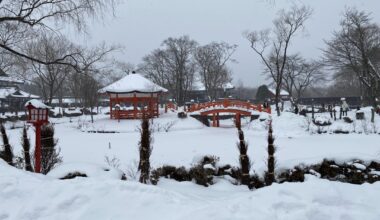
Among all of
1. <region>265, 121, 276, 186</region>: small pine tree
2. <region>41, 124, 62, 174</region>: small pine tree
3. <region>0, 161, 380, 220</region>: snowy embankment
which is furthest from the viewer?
<region>41, 124, 62, 174</region>: small pine tree

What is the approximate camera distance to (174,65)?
49.1 metres

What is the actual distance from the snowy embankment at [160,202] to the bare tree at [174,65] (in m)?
42.0

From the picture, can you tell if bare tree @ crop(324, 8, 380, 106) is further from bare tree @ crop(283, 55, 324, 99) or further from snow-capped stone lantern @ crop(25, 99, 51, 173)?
snow-capped stone lantern @ crop(25, 99, 51, 173)

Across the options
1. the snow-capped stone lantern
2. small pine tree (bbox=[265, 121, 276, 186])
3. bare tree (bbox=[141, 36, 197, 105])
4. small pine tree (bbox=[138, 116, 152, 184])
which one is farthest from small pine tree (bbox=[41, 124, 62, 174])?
bare tree (bbox=[141, 36, 197, 105])

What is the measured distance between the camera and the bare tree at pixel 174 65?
47.3m

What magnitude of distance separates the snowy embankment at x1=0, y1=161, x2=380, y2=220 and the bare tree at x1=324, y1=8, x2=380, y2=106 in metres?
26.8

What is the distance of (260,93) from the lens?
197 feet

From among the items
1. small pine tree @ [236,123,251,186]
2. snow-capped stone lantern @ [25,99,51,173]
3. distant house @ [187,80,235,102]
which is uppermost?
distant house @ [187,80,235,102]

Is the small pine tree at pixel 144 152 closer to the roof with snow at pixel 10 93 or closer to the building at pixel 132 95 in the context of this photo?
the building at pixel 132 95

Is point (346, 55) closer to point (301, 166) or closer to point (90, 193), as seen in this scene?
point (301, 166)

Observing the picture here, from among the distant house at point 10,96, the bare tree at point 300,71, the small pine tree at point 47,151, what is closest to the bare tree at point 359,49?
the bare tree at point 300,71

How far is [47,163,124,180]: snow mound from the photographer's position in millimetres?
6781

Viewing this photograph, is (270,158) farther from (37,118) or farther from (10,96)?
(10,96)

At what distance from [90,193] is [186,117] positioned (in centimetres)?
2622
